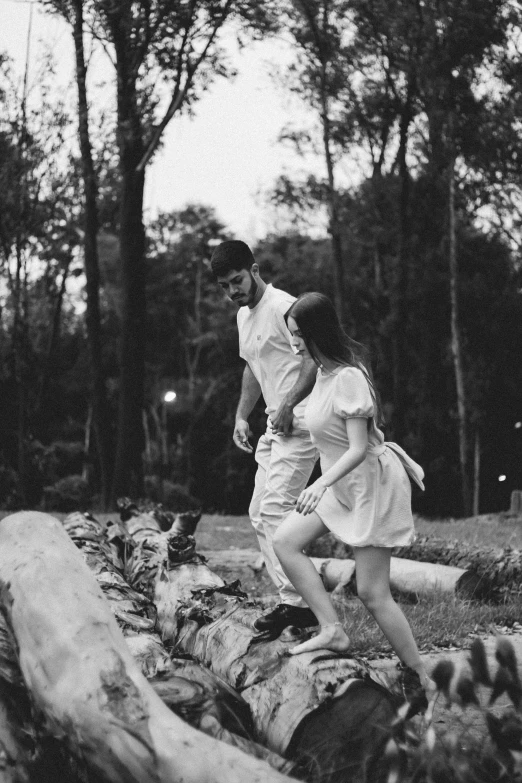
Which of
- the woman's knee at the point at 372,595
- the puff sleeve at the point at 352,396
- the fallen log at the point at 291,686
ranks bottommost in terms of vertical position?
the fallen log at the point at 291,686

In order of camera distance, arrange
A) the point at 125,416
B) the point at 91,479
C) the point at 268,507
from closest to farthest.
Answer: the point at 268,507 < the point at 125,416 < the point at 91,479

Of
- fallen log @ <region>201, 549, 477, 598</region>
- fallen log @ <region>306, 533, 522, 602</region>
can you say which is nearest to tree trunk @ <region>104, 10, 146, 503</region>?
fallen log @ <region>201, 549, 477, 598</region>

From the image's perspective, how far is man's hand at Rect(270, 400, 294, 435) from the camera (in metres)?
4.61

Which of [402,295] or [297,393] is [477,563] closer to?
[297,393]

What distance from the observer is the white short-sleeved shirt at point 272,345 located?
15.9 ft

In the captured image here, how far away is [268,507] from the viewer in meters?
4.64

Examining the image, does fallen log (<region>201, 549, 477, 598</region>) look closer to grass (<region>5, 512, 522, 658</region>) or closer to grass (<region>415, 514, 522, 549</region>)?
grass (<region>5, 512, 522, 658</region>)

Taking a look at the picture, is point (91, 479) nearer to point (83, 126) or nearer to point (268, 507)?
point (83, 126)

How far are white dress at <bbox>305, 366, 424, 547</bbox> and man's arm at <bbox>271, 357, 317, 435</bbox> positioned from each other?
81 centimetres

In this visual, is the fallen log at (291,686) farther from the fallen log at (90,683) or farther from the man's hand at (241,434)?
the man's hand at (241,434)

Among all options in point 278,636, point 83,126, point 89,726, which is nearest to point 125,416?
point 83,126

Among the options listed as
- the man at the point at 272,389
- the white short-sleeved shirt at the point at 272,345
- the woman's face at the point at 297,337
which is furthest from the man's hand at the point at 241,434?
the woman's face at the point at 297,337

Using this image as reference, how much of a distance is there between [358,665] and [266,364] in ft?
7.52

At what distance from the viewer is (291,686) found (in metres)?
2.91
